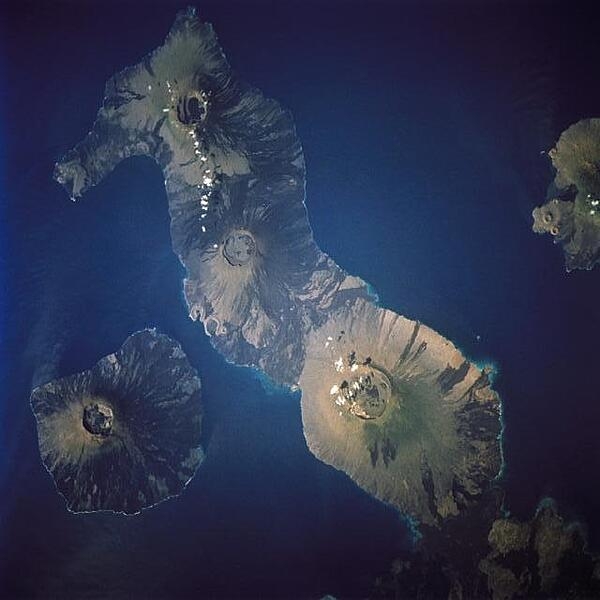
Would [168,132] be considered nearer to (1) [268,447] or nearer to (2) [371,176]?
(2) [371,176]

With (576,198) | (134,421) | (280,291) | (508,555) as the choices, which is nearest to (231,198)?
(280,291)

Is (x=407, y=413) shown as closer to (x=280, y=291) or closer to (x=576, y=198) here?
(x=280, y=291)

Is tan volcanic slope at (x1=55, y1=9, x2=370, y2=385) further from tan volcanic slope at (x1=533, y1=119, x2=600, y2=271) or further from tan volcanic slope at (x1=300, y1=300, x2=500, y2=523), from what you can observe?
tan volcanic slope at (x1=533, y1=119, x2=600, y2=271)

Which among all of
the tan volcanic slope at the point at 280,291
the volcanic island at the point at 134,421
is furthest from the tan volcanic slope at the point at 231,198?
the volcanic island at the point at 134,421

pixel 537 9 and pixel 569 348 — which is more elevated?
pixel 537 9

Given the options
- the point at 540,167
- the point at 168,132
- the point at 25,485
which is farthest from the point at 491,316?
the point at 25,485

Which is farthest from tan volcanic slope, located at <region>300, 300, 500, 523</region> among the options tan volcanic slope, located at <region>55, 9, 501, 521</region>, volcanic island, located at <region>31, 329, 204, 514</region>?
volcanic island, located at <region>31, 329, 204, 514</region>
